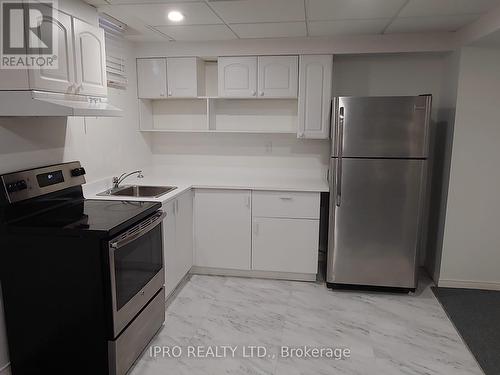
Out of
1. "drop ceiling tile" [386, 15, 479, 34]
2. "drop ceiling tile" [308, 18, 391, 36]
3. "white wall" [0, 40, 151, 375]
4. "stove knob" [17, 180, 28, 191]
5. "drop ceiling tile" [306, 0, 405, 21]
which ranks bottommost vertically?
"stove knob" [17, 180, 28, 191]

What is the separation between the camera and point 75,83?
2.25 meters

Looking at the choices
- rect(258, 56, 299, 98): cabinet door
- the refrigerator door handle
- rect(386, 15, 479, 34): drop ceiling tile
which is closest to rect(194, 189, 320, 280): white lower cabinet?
the refrigerator door handle

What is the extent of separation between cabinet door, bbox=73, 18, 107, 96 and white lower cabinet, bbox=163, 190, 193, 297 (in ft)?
3.16

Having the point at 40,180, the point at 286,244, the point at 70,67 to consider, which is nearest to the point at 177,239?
the point at 286,244

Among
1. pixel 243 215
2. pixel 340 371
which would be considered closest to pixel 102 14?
pixel 243 215

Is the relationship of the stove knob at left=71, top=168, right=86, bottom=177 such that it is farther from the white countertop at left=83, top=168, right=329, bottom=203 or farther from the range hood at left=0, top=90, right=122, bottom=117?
the range hood at left=0, top=90, right=122, bottom=117

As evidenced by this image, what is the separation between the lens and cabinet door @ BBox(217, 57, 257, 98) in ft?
11.8

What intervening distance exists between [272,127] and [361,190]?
1.19 meters

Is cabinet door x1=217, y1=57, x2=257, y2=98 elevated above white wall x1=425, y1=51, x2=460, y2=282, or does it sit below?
above

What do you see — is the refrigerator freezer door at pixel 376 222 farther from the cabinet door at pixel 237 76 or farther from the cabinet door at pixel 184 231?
the cabinet door at pixel 184 231

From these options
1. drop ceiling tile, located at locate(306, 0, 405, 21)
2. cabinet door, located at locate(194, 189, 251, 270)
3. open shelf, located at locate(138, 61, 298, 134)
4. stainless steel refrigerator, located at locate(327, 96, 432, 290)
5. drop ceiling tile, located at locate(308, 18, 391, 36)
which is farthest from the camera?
open shelf, located at locate(138, 61, 298, 134)

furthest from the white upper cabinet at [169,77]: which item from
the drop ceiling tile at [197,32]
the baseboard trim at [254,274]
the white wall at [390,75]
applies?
the baseboard trim at [254,274]

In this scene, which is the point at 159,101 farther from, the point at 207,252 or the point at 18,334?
the point at 18,334
